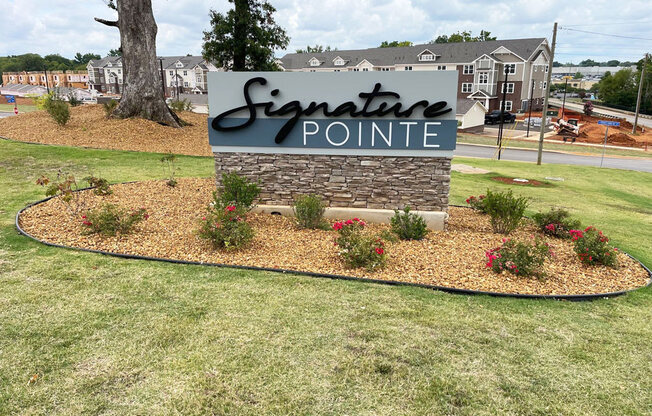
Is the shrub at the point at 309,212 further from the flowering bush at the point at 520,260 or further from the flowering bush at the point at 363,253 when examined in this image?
the flowering bush at the point at 520,260

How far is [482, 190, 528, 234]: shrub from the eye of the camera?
920 cm

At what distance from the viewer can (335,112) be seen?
9.38 m

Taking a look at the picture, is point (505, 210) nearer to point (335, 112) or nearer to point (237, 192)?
point (335, 112)

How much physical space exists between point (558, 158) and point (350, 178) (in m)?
27.0

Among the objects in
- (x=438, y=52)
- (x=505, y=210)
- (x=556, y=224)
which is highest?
(x=438, y=52)

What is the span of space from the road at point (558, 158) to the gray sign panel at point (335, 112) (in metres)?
22.8

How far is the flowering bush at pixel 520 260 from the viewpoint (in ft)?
23.5

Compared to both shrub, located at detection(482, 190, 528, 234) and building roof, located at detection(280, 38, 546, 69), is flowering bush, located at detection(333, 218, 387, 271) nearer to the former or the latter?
shrub, located at detection(482, 190, 528, 234)

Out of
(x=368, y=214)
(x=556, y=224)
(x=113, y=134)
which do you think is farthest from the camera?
(x=113, y=134)

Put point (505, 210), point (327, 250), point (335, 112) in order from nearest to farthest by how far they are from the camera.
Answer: point (327, 250)
point (505, 210)
point (335, 112)

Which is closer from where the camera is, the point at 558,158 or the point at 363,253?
the point at 363,253

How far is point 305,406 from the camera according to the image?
4.11 meters

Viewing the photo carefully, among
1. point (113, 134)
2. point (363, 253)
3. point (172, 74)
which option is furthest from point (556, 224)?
point (172, 74)

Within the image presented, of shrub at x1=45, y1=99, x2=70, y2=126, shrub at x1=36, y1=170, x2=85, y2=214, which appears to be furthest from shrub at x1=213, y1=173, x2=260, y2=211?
shrub at x1=45, y1=99, x2=70, y2=126
